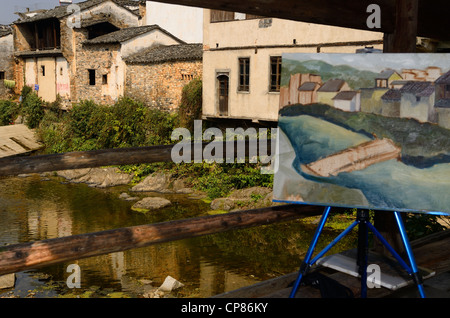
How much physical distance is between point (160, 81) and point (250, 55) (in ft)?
16.8

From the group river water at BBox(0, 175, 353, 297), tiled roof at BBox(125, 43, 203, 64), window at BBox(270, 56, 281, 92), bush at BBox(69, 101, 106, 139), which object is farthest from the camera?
bush at BBox(69, 101, 106, 139)

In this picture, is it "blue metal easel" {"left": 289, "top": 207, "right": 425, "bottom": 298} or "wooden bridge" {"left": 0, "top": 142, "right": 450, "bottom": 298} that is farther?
"blue metal easel" {"left": 289, "top": 207, "right": 425, "bottom": 298}

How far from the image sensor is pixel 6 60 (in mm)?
28797

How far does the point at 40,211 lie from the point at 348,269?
12129mm

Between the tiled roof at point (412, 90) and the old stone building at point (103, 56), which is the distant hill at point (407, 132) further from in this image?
the old stone building at point (103, 56)

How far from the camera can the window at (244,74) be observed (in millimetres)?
15914

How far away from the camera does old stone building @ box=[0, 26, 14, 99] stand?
2867cm

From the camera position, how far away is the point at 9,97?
29047 mm

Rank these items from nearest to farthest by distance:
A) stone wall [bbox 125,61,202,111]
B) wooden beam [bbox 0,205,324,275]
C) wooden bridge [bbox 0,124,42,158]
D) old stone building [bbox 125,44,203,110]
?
wooden beam [bbox 0,205,324,275] → old stone building [bbox 125,44,203,110] → stone wall [bbox 125,61,202,111] → wooden bridge [bbox 0,124,42,158]

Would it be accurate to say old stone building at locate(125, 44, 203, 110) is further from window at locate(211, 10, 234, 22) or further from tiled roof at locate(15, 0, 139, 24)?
tiled roof at locate(15, 0, 139, 24)

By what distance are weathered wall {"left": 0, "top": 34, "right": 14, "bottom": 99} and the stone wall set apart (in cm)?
1186

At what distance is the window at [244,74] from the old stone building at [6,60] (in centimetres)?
1861

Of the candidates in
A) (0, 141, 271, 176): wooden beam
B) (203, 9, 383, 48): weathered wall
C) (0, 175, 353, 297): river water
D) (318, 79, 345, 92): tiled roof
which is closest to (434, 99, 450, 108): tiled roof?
(318, 79, 345, 92): tiled roof
